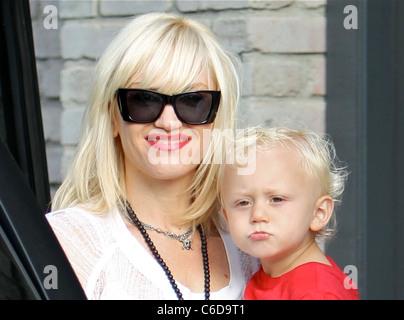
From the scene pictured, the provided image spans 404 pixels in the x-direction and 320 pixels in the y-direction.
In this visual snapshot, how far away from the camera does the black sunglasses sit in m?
1.54

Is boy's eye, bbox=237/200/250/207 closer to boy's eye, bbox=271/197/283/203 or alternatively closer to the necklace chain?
boy's eye, bbox=271/197/283/203

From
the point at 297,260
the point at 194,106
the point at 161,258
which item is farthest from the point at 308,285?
the point at 194,106

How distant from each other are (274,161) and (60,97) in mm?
1902

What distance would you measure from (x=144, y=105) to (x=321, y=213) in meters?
0.45

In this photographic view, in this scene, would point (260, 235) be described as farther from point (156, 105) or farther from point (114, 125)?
point (114, 125)

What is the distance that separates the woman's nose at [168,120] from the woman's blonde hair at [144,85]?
4cm

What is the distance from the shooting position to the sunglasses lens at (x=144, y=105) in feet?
5.04

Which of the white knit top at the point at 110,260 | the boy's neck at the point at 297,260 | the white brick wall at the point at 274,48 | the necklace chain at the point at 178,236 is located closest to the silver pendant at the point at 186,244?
the necklace chain at the point at 178,236

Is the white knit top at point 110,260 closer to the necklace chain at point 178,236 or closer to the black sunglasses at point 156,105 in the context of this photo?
the necklace chain at point 178,236

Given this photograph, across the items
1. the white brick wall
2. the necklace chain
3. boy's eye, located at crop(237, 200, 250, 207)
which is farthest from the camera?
the white brick wall

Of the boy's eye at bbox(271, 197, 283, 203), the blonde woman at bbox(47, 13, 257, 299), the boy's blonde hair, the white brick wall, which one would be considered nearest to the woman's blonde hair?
the blonde woman at bbox(47, 13, 257, 299)

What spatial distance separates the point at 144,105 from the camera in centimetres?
154

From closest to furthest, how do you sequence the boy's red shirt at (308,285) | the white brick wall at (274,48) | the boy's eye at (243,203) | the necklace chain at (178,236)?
the boy's red shirt at (308,285) < the boy's eye at (243,203) < the necklace chain at (178,236) < the white brick wall at (274,48)

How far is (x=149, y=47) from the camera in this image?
156 cm
